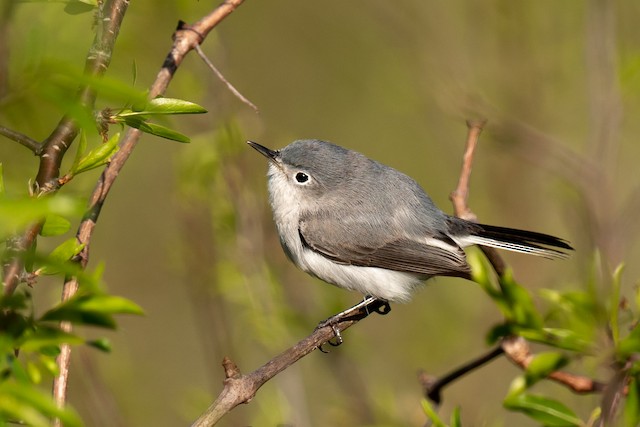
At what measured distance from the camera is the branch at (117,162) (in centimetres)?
163

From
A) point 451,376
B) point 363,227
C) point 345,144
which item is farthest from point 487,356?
point 345,144

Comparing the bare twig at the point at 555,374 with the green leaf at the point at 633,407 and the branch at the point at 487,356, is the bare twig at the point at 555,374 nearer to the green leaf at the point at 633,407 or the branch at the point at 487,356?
the branch at the point at 487,356

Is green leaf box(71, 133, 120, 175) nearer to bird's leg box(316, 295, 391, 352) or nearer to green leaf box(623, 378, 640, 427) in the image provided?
green leaf box(623, 378, 640, 427)

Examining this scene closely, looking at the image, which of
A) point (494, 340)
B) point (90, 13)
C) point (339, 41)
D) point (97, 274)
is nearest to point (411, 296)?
point (494, 340)

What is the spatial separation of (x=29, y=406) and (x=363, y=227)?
262 cm

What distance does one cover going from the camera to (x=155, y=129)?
1.48 meters

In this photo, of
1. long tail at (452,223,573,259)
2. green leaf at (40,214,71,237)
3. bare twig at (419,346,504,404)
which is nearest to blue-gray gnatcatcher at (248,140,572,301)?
long tail at (452,223,573,259)

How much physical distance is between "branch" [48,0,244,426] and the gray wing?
157cm

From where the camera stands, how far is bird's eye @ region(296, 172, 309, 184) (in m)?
3.62

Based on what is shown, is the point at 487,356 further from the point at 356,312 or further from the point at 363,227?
the point at 363,227

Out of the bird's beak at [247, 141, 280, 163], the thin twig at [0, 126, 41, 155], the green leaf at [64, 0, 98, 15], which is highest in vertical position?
the bird's beak at [247, 141, 280, 163]

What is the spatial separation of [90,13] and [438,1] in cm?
436

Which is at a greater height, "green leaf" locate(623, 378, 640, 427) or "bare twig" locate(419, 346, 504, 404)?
"bare twig" locate(419, 346, 504, 404)

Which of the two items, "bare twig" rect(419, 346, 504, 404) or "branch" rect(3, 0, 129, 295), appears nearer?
"branch" rect(3, 0, 129, 295)
